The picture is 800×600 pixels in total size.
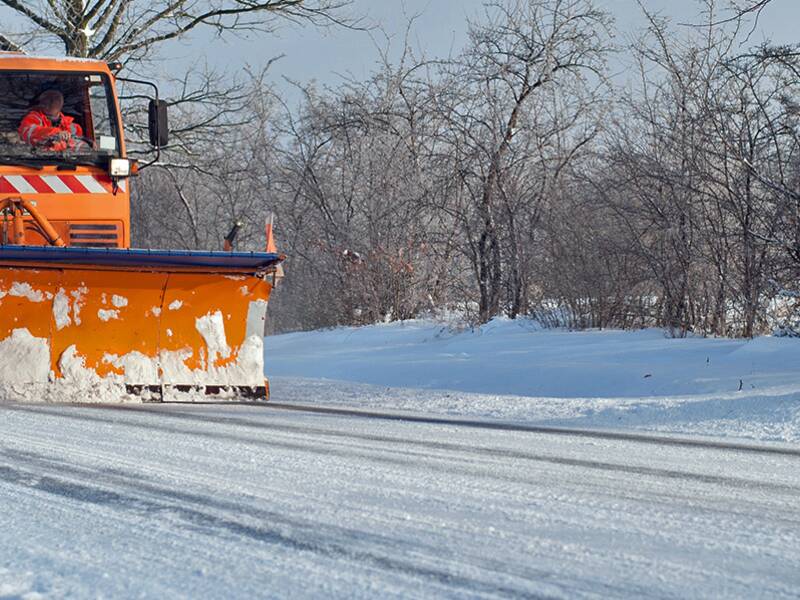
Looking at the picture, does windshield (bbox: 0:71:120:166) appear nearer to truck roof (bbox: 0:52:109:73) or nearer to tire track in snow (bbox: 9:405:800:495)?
truck roof (bbox: 0:52:109:73)

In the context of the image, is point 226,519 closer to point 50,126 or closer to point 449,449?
point 449,449

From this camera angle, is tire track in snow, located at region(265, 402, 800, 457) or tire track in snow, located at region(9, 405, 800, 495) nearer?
tire track in snow, located at region(9, 405, 800, 495)

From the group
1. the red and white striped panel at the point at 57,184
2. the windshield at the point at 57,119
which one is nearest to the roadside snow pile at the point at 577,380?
the red and white striped panel at the point at 57,184

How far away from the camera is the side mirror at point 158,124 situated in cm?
788

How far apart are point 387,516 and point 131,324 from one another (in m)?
4.35

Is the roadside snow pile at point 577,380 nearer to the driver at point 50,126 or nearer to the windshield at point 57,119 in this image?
the windshield at point 57,119

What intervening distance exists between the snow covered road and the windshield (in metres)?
3.58

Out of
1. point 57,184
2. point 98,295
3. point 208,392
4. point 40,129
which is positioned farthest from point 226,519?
point 40,129

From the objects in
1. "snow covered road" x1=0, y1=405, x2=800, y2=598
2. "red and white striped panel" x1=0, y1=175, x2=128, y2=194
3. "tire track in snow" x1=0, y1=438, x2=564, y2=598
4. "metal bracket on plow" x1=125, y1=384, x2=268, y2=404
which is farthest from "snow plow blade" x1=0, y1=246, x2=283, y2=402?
"tire track in snow" x1=0, y1=438, x2=564, y2=598

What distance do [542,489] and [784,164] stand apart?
280 inches

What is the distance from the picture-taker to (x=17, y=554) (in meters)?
2.49

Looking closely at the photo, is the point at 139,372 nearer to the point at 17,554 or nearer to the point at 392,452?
the point at 392,452

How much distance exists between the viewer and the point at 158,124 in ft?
26.0

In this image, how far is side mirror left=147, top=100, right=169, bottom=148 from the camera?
788 cm
